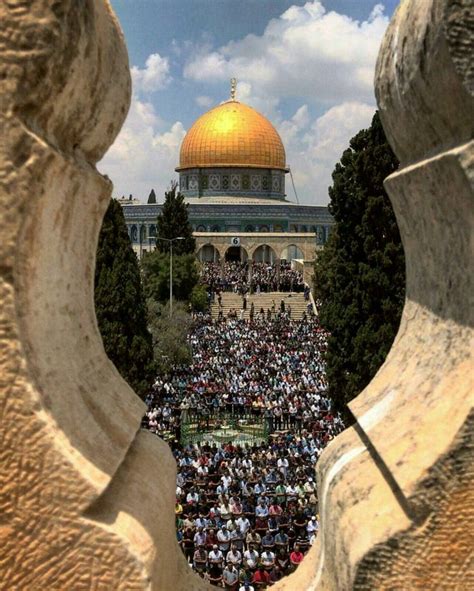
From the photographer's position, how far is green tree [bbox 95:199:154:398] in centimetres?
1168

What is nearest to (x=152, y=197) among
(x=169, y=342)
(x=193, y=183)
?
(x=193, y=183)

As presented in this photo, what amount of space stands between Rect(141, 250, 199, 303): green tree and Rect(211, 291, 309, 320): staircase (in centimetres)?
232

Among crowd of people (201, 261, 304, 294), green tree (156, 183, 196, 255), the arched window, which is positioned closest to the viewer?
green tree (156, 183, 196, 255)

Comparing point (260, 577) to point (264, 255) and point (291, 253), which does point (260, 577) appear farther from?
point (291, 253)

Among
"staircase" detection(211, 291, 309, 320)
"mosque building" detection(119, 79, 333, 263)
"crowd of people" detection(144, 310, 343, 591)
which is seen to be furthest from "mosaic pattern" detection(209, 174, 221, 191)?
"crowd of people" detection(144, 310, 343, 591)

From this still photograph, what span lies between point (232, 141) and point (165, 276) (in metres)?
21.4

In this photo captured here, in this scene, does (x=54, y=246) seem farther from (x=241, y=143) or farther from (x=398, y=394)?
(x=241, y=143)

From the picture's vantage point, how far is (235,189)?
43.1m

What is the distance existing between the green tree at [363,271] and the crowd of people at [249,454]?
4.80 feet

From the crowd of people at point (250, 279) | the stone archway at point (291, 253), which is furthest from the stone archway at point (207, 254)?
the crowd of people at point (250, 279)

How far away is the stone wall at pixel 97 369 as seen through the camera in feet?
4.39

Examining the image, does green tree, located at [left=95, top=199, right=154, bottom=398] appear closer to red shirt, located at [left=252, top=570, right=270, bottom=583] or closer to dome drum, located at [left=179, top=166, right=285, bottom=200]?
Answer: red shirt, located at [left=252, top=570, right=270, bottom=583]

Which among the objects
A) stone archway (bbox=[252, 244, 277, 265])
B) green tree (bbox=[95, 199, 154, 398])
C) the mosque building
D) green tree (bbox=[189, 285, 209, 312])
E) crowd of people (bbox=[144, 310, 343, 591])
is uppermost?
the mosque building

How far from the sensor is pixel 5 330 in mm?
1338
